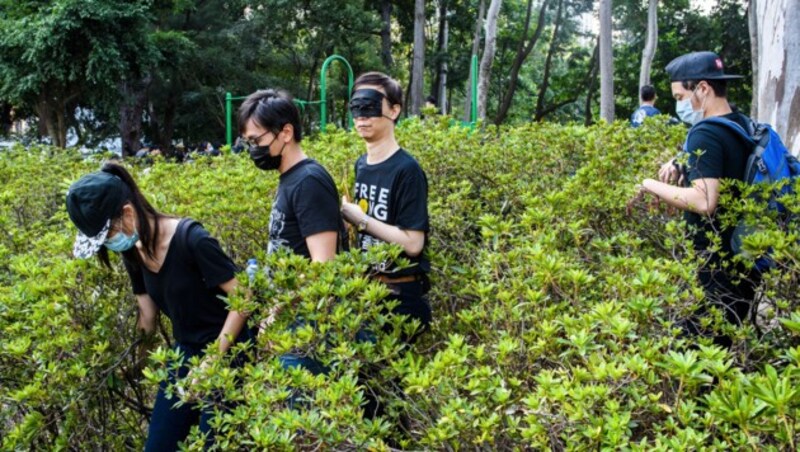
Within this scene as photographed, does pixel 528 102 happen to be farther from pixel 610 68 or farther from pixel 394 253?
pixel 394 253

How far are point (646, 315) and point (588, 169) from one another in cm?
178

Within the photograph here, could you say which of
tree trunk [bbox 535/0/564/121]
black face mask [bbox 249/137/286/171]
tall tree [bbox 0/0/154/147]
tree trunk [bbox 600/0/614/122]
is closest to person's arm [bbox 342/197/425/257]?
black face mask [bbox 249/137/286/171]

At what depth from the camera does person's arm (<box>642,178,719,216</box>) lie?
3.10m

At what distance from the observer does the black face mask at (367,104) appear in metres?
3.11

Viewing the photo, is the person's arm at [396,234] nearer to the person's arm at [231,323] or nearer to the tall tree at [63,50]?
the person's arm at [231,323]

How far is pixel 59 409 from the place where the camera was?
108 inches

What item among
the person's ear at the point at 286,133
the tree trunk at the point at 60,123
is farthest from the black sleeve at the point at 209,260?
the tree trunk at the point at 60,123

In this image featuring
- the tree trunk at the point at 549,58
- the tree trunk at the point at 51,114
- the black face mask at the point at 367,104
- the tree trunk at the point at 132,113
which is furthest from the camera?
the tree trunk at the point at 549,58

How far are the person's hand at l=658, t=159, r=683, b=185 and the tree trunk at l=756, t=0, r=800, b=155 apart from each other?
101 inches

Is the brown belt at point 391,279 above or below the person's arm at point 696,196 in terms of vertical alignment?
below

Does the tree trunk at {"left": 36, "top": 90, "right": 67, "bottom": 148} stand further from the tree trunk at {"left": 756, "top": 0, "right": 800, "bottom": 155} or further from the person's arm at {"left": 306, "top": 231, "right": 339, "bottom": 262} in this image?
the person's arm at {"left": 306, "top": 231, "right": 339, "bottom": 262}

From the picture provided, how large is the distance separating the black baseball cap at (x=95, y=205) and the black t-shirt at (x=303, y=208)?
22.6 inches

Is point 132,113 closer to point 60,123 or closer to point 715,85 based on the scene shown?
point 60,123

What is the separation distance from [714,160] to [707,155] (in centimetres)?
3
